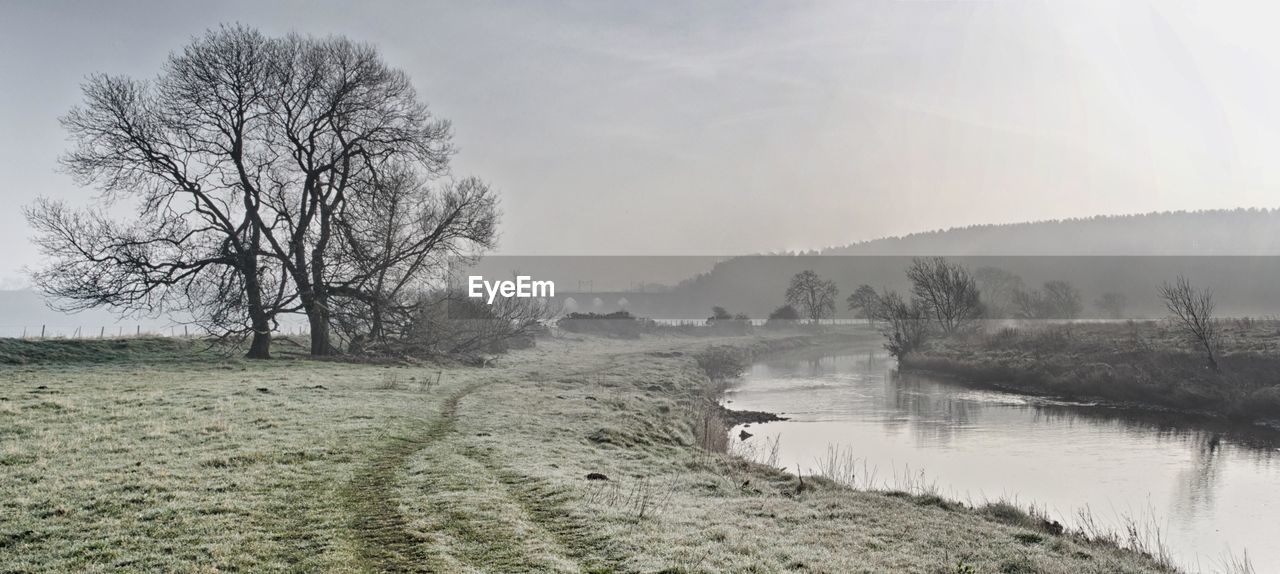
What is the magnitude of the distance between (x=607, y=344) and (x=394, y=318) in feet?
133

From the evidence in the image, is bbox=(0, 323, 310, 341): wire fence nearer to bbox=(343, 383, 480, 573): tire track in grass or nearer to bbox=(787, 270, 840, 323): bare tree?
bbox=(343, 383, 480, 573): tire track in grass

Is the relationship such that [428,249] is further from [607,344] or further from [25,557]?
[607,344]

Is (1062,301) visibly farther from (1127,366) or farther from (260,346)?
(260,346)

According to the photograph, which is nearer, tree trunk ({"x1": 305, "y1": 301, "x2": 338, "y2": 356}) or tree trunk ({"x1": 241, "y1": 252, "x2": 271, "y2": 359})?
tree trunk ({"x1": 241, "y1": 252, "x2": 271, "y2": 359})

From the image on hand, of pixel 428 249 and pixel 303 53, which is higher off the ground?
pixel 303 53

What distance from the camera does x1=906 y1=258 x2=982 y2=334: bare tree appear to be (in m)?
64.2

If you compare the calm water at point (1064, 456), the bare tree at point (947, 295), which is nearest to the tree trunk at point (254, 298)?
the calm water at point (1064, 456)

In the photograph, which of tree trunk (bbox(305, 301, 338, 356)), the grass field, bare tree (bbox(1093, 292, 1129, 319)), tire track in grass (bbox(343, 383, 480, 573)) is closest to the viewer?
tire track in grass (bbox(343, 383, 480, 573))

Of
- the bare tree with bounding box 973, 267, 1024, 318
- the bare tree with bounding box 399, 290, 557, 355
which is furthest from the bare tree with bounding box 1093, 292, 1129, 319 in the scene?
the bare tree with bounding box 399, 290, 557, 355

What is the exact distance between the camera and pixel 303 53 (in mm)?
35812

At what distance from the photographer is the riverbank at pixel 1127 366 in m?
31.7

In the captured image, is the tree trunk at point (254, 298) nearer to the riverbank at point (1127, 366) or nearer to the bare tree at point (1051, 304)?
the riverbank at point (1127, 366)

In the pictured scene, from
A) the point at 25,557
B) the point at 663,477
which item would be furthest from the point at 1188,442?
the point at 25,557

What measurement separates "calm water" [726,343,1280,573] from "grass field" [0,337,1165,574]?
5.24 metres
